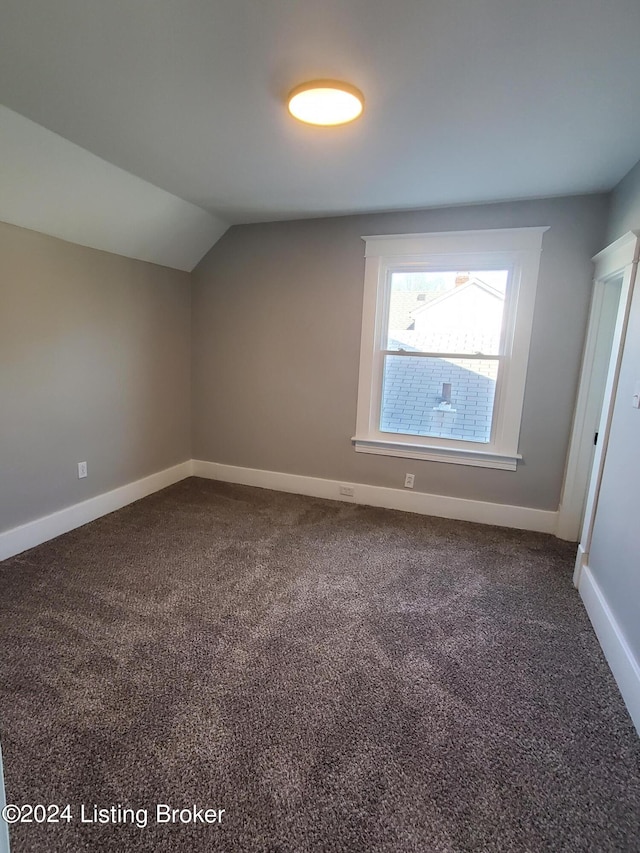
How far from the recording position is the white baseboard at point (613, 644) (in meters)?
1.65

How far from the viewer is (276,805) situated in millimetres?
1286

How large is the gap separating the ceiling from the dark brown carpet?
2.36 meters

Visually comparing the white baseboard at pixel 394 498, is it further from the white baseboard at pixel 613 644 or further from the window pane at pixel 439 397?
the white baseboard at pixel 613 644

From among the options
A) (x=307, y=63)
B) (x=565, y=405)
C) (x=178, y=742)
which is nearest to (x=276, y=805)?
(x=178, y=742)

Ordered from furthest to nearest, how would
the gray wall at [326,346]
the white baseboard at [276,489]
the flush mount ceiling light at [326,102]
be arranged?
the gray wall at [326,346] → the white baseboard at [276,489] → the flush mount ceiling light at [326,102]

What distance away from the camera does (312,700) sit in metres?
1.67

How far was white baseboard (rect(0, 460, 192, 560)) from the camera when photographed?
265 cm

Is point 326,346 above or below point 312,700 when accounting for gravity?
above

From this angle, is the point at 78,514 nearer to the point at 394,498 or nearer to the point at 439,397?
the point at 394,498

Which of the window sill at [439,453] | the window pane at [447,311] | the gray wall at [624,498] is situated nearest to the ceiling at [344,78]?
the gray wall at [624,498]

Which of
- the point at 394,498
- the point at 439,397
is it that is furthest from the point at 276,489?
the point at 439,397

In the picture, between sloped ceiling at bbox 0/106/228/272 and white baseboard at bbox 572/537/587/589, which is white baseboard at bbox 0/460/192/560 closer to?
sloped ceiling at bbox 0/106/228/272

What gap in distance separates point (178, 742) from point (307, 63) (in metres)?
2.46

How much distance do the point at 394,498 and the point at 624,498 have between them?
71.5 inches
